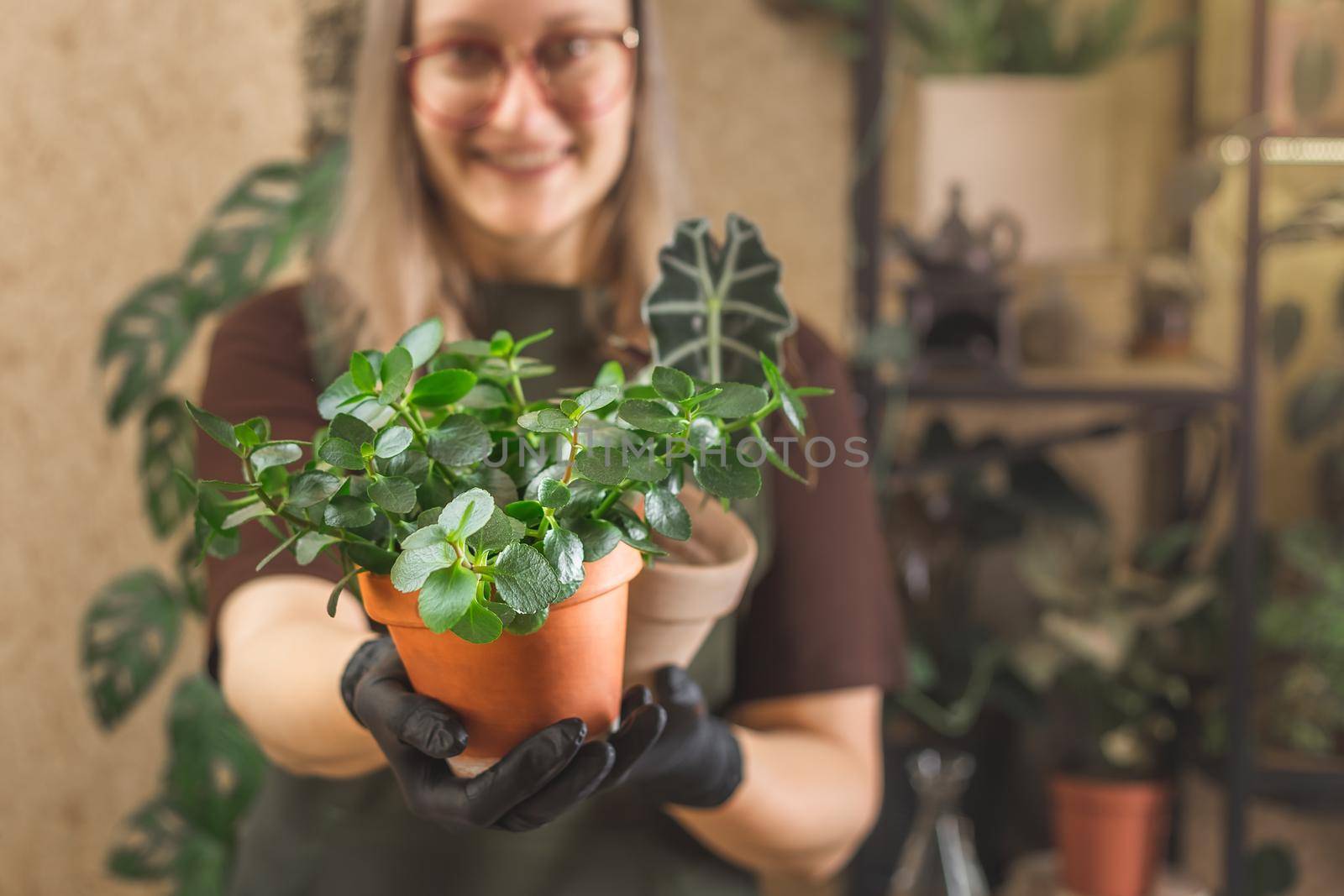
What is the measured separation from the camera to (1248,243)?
1358 mm

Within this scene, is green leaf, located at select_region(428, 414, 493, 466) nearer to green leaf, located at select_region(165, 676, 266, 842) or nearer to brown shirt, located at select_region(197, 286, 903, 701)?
brown shirt, located at select_region(197, 286, 903, 701)

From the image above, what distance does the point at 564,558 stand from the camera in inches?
16.2

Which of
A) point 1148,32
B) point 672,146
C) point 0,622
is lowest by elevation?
point 0,622

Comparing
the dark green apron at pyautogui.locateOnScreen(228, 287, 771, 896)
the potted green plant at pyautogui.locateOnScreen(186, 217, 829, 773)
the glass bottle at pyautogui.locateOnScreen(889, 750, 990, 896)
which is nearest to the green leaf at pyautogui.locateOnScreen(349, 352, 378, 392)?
the potted green plant at pyautogui.locateOnScreen(186, 217, 829, 773)

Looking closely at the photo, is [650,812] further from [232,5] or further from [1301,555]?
[232,5]

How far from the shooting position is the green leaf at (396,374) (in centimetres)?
43

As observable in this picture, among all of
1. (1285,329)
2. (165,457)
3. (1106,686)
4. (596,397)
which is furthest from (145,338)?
(1285,329)

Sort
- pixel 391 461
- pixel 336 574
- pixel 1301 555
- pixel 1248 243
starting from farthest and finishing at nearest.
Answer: pixel 1301 555 < pixel 1248 243 < pixel 336 574 < pixel 391 461

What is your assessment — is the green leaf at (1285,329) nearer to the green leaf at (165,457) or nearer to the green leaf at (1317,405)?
the green leaf at (1317,405)

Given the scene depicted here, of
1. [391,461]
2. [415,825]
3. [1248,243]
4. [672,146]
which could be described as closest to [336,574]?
[391,461]

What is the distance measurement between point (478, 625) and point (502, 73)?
1.83 ft

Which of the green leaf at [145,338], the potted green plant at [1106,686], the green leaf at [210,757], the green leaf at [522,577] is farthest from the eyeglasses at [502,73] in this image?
the potted green plant at [1106,686]

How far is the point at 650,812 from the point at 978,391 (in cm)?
70

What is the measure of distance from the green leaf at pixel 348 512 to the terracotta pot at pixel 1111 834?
129 cm
